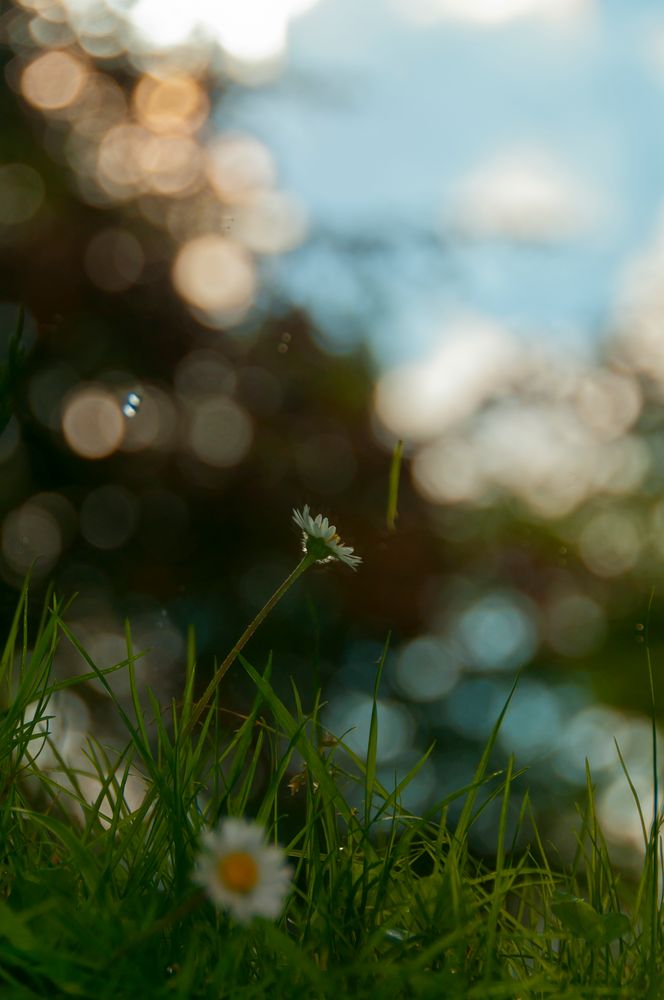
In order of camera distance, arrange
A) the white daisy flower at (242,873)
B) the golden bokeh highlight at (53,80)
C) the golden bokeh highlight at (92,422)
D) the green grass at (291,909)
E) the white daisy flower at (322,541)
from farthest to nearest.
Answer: the golden bokeh highlight at (53,80) < the golden bokeh highlight at (92,422) < the white daisy flower at (322,541) < the green grass at (291,909) < the white daisy flower at (242,873)

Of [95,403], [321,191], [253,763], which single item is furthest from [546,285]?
[253,763]

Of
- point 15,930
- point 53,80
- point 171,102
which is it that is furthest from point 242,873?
point 53,80

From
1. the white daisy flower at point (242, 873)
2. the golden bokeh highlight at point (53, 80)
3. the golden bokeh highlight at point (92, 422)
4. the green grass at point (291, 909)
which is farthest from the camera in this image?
the golden bokeh highlight at point (53, 80)

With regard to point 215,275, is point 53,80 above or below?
above

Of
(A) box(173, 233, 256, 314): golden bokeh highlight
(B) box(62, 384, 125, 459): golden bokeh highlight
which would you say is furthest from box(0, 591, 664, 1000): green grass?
(A) box(173, 233, 256, 314): golden bokeh highlight

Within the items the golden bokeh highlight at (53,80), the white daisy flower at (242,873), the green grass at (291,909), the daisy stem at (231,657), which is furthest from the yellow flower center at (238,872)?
the golden bokeh highlight at (53,80)

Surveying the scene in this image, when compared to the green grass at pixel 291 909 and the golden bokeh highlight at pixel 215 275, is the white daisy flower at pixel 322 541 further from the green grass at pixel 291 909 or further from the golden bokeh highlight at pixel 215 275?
the golden bokeh highlight at pixel 215 275

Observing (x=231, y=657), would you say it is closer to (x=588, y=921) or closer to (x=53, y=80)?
(x=588, y=921)
